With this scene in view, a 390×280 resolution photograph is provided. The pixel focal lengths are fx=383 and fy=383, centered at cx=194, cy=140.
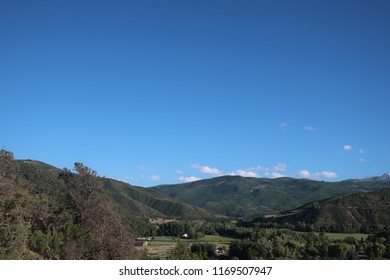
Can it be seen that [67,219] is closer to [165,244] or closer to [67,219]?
[67,219]

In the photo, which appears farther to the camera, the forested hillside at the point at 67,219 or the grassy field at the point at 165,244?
the grassy field at the point at 165,244

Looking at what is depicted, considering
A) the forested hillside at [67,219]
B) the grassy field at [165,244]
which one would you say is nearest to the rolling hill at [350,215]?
the grassy field at [165,244]

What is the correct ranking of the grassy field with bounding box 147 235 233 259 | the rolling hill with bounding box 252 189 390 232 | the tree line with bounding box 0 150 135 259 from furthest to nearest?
the rolling hill with bounding box 252 189 390 232
the grassy field with bounding box 147 235 233 259
the tree line with bounding box 0 150 135 259

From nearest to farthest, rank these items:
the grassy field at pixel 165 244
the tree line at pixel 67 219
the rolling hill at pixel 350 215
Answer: the tree line at pixel 67 219 → the grassy field at pixel 165 244 → the rolling hill at pixel 350 215

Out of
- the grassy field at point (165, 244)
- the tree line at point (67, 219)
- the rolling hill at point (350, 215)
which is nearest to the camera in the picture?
the tree line at point (67, 219)

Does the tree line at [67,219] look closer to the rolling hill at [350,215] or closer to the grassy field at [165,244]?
the grassy field at [165,244]

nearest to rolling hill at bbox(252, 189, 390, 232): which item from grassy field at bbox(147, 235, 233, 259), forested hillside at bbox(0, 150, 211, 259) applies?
grassy field at bbox(147, 235, 233, 259)

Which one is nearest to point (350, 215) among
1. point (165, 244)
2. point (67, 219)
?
point (165, 244)

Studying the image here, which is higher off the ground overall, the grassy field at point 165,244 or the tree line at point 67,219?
the tree line at point 67,219

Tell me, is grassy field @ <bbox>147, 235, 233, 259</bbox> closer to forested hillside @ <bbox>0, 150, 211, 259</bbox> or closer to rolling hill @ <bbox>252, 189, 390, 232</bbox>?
forested hillside @ <bbox>0, 150, 211, 259</bbox>
